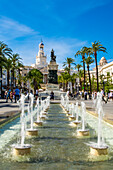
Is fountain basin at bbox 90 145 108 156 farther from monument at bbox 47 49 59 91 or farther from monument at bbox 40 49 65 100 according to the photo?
monument at bbox 47 49 59 91

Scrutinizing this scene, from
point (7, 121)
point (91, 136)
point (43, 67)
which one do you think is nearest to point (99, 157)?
point (91, 136)

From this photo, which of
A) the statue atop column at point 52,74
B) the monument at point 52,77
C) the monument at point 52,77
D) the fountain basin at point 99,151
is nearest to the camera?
the fountain basin at point 99,151

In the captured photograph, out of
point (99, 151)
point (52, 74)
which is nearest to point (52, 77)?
A: point (52, 74)

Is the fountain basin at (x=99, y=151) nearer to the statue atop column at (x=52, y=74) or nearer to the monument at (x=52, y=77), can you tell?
the monument at (x=52, y=77)

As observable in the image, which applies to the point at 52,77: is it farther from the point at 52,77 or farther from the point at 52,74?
the point at 52,74

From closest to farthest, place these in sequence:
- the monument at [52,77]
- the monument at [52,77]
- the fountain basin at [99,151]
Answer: the fountain basin at [99,151] → the monument at [52,77] → the monument at [52,77]

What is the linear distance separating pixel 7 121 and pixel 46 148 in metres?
4.15

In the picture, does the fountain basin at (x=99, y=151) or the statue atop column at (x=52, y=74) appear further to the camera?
the statue atop column at (x=52, y=74)

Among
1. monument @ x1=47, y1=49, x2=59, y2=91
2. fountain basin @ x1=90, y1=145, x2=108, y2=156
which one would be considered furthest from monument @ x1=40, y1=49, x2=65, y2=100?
fountain basin @ x1=90, y1=145, x2=108, y2=156

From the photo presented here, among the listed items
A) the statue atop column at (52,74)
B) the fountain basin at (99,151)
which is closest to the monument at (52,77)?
the statue atop column at (52,74)

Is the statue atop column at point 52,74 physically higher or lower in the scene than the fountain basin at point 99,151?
higher

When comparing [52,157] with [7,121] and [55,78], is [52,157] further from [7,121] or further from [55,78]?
[55,78]

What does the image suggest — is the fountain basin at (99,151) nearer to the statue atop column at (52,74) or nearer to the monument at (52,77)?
the monument at (52,77)

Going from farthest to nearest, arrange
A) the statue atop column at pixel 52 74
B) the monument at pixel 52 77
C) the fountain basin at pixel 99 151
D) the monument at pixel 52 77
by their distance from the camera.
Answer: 1. the statue atop column at pixel 52 74
2. the monument at pixel 52 77
3. the monument at pixel 52 77
4. the fountain basin at pixel 99 151
